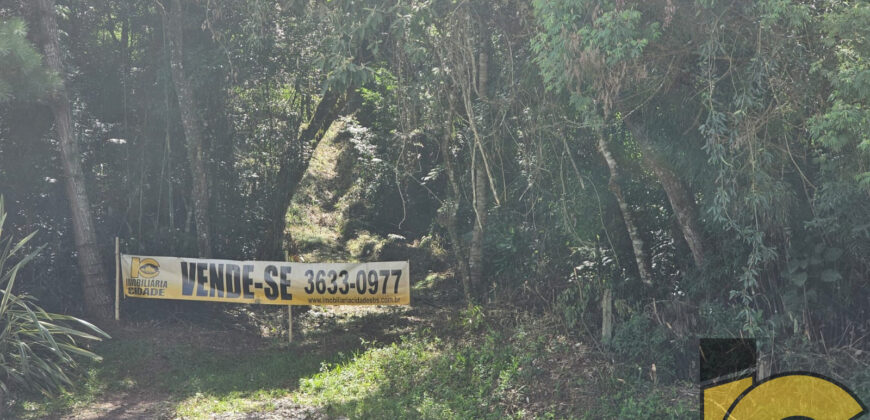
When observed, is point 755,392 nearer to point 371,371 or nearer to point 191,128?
point 371,371

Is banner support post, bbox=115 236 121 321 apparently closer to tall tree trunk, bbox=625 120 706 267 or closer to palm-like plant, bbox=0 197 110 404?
palm-like plant, bbox=0 197 110 404

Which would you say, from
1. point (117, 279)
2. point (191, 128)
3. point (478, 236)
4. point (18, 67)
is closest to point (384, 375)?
point (478, 236)

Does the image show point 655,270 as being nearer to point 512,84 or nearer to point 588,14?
point 512,84

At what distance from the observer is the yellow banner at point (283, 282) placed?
13016 mm

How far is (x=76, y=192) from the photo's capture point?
1272 centimetres

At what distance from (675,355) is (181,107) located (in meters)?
8.84

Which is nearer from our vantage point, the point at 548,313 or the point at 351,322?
the point at 548,313

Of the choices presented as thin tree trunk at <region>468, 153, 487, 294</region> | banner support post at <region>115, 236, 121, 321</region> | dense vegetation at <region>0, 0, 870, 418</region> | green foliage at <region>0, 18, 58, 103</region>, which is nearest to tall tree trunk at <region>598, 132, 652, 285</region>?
dense vegetation at <region>0, 0, 870, 418</region>

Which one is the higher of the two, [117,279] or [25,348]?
[117,279]

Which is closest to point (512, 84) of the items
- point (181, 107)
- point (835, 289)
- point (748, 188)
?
point (748, 188)

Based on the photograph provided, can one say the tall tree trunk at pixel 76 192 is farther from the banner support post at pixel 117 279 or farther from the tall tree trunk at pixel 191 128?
the tall tree trunk at pixel 191 128

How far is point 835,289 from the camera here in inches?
342

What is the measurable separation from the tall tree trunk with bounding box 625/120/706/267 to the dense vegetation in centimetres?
3

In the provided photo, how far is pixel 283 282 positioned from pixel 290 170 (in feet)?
9.75
